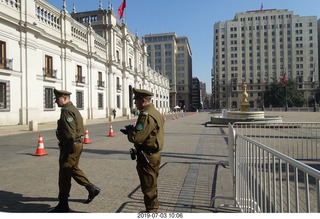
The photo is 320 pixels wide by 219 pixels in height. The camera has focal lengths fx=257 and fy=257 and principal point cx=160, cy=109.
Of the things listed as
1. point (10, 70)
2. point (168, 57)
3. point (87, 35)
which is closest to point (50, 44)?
point (10, 70)

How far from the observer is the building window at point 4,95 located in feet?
68.8

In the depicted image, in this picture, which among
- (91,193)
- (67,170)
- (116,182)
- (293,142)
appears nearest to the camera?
(67,170)

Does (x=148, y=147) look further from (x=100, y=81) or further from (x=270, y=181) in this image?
(x=100, y=81)

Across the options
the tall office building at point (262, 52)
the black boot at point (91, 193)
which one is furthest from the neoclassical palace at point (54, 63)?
the tall office building at point (262, 52)

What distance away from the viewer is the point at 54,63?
27688 millimetres

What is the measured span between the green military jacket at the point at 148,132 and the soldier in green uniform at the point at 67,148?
4.00 ft

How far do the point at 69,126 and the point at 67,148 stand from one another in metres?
0.33

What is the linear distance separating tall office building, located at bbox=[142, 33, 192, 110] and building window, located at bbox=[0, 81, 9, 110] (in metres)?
94.8

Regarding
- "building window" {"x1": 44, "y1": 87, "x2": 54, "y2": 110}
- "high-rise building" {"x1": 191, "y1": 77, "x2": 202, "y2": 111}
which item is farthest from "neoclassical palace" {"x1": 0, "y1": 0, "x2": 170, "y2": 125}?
"high-rise building" {"x1": 191, "y1": 77, "x2": 202, "y2": 111}

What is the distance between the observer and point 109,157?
320 inches

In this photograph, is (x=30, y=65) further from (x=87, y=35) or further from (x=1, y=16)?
(x=87, y=35)

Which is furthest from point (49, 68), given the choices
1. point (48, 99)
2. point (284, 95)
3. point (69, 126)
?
point (284, 95)

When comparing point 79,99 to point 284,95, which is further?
point 284,95

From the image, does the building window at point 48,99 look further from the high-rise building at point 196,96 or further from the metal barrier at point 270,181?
the high-rise building at point 196,96
